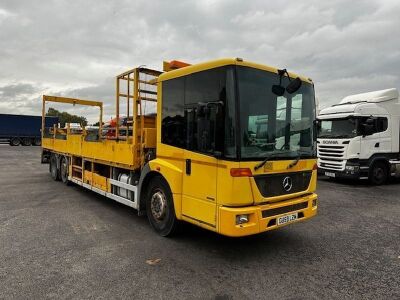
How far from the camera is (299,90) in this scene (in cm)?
511

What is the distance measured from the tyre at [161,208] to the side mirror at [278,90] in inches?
84.6

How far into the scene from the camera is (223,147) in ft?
14.0

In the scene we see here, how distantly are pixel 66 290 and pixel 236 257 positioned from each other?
2.21 metres

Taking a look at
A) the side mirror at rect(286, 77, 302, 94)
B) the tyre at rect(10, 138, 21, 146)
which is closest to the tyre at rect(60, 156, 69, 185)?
the side mirror at rect(286, 77, 302, 94)

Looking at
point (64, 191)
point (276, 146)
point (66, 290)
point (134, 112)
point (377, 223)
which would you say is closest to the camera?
point (66, 290)

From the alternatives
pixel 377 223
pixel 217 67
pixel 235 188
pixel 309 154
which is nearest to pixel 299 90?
pixel 309 154

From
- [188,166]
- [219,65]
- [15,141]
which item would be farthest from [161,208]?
[15,141]

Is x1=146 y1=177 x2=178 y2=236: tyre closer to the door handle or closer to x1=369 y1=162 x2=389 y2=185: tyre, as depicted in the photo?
the door handle

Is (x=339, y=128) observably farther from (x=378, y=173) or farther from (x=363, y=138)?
(x=378, y=173)

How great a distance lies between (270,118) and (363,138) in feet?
26.9

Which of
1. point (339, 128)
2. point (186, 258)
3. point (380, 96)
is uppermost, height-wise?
point (380, 96)

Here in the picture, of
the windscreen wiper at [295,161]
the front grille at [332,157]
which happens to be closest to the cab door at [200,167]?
the windscreen wiper at [295,161]

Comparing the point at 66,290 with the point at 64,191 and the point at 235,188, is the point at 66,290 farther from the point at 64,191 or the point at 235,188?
the point at 64,191

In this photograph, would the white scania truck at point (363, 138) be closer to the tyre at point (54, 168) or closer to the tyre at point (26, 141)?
the tyre at point (54, 168)
